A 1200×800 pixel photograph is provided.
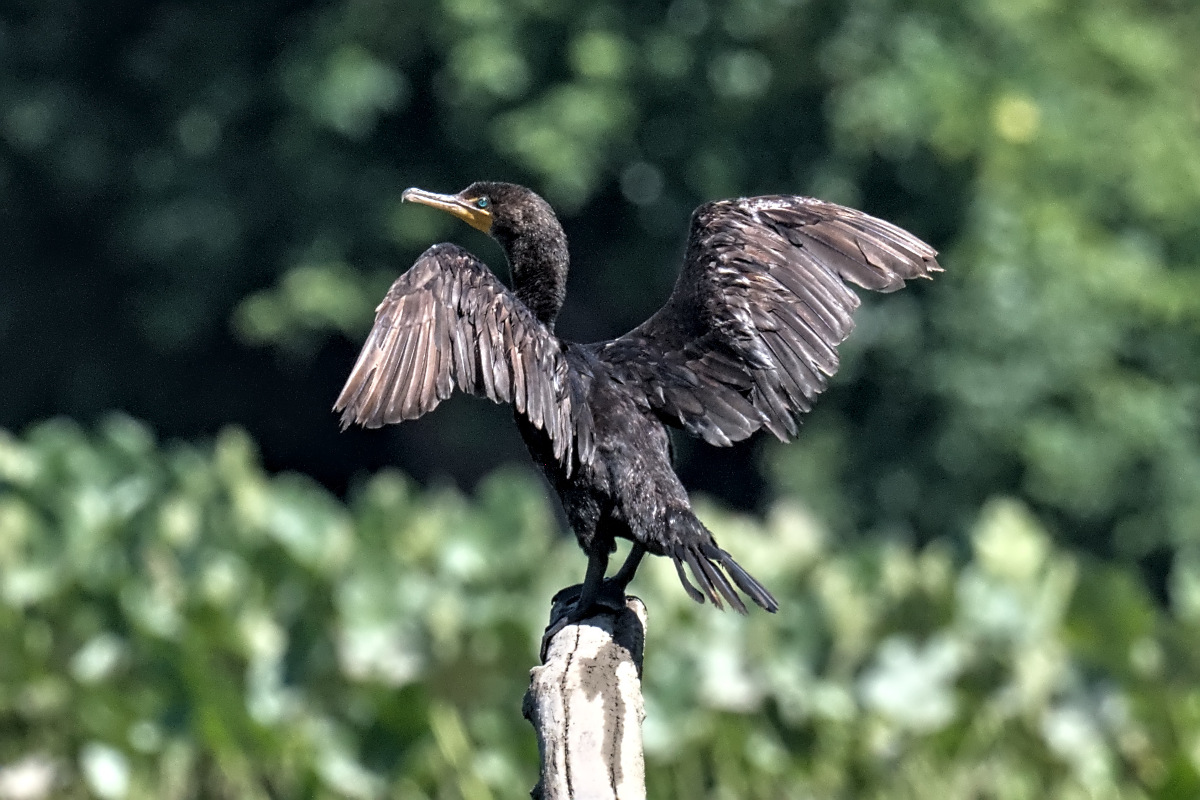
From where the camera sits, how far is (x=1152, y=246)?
1320 centimetres

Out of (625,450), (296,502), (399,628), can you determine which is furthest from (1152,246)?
(625,450)

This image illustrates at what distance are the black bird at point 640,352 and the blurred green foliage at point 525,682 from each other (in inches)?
111

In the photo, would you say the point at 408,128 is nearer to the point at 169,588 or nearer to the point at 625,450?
the point at 169,588

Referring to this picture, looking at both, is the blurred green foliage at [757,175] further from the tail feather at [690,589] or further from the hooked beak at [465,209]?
the tail feather at [690,589]

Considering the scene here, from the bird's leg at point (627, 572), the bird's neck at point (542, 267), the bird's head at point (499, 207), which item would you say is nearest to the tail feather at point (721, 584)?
the bird's leg at point (627, 572)

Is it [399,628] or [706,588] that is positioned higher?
[706,588]

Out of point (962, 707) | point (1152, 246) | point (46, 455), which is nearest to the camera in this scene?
point (962, 707)

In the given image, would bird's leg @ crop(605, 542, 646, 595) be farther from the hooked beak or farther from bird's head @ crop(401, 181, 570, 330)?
the hooked beak

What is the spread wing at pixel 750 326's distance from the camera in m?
3.67

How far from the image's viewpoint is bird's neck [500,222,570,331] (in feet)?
12.5

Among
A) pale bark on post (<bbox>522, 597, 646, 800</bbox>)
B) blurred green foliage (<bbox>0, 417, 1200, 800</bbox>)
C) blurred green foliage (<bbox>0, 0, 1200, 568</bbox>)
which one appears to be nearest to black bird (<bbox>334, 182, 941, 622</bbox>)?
pale bark on post (<bbox>522, 597, 646, 800</bbox>)

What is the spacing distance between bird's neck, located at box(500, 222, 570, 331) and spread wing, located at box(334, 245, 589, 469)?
273mm

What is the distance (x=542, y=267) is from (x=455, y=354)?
0.52 metres

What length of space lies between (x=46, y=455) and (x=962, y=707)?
16.1ft
